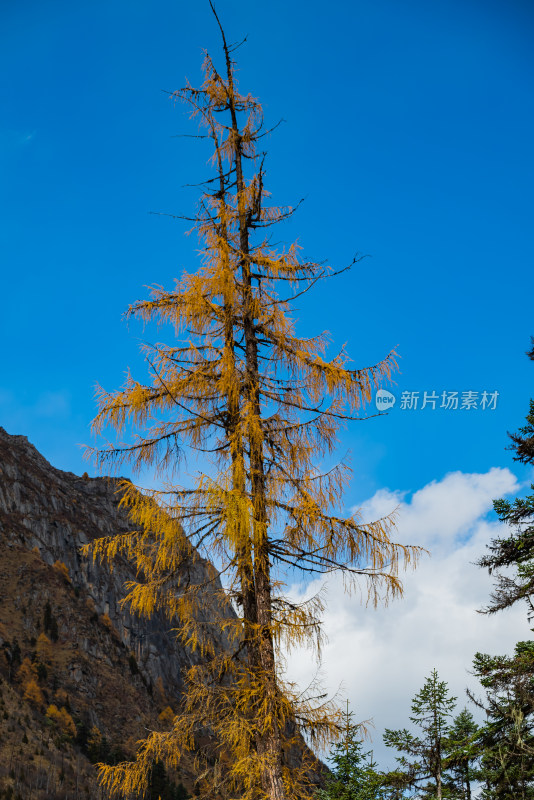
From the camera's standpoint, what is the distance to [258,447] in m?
7.89

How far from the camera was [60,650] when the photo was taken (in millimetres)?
138750

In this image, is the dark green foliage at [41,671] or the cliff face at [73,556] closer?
the dark green foliage at [41,671]

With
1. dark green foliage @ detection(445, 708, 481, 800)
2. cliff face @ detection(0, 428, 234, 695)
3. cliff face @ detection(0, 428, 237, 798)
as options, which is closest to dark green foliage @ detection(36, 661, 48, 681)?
cliff face @ detection(0, 428, 237, 798)

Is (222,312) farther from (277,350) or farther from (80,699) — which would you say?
(80,699)

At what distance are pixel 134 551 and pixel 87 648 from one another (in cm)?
15241

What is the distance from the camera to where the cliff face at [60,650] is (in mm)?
97312

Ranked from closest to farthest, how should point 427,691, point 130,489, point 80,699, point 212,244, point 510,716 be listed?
1. point 130,489
2. point 212,244
3. point 510,716
4. point 427,691
5. point 80,699

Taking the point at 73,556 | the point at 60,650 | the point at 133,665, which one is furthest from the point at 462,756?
the point at 73,556

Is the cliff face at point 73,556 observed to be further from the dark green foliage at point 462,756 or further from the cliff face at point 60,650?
the dark green foliage at point 462,756

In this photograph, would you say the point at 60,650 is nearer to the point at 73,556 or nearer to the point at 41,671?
the point at 41,671

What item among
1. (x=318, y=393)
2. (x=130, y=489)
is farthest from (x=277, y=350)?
(x=130, y=489)

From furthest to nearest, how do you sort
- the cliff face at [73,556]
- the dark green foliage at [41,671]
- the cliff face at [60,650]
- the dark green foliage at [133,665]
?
the cliff face at [73,556] → the dark green foliage at [133,665] → the dark green foliage at [41,671] → the cliff face at [60,650]

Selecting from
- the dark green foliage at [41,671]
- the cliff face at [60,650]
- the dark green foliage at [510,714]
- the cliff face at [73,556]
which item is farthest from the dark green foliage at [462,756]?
the cliff face at [73,556]

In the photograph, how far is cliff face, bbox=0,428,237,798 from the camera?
97312 mm
